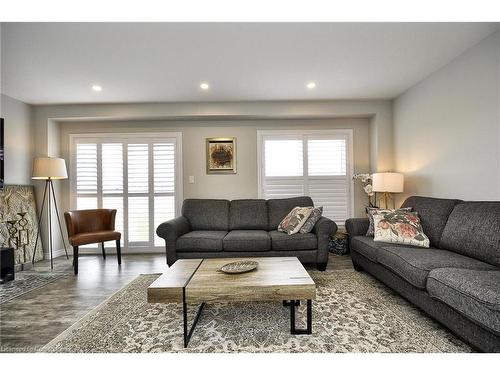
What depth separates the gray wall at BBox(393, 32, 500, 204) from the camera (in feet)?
8.00

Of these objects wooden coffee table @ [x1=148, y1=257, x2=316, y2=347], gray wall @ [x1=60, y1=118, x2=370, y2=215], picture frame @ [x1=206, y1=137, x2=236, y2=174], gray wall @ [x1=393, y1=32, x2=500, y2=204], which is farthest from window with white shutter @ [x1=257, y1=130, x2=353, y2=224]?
wooden coffee table @ [x1=148, y1=257, x2=316, y2=347]

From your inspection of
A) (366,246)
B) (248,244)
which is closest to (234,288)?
(248,244)

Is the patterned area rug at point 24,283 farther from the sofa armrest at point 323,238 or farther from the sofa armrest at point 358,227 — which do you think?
the sofa armrest at point 358,227

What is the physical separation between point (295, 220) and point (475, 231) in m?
1.78

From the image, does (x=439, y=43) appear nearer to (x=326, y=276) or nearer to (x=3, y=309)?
(x=326, y=276)

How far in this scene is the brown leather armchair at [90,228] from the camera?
338 cm

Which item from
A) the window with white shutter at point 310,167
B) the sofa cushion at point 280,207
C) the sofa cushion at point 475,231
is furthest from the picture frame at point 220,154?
the sofa cushion at point 475,231

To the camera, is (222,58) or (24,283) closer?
(222,58)

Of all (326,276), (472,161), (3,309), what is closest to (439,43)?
(472,161)

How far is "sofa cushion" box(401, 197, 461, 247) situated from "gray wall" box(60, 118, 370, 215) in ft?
5.26

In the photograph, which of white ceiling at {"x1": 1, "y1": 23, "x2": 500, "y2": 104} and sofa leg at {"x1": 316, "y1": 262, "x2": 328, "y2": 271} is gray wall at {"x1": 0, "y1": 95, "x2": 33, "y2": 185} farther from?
sofa leg at {"x1": 316, "y1": 262, "x2": 328, "y2": 271}

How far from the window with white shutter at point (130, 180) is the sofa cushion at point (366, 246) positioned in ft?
9.32

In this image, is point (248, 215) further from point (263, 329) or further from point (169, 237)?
point (263, 329)

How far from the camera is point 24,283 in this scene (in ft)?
9.78
